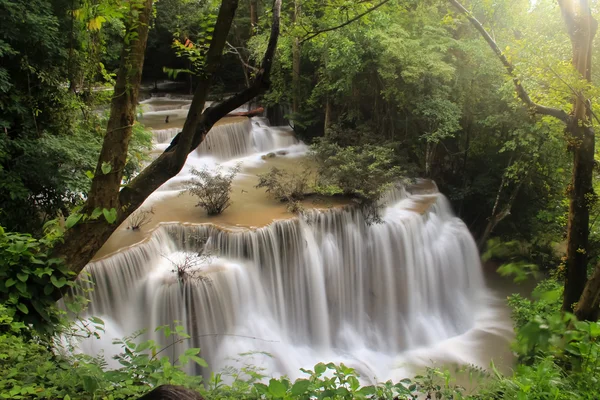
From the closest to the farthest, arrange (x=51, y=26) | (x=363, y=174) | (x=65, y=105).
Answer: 1. (x=51, y=26)
2. (x=65, y=105)
3. (x=363, y=174)

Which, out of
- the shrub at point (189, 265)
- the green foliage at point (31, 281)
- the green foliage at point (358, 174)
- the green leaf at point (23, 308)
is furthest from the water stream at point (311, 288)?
the green leaf at point (23, 308)

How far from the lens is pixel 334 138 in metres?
12.2

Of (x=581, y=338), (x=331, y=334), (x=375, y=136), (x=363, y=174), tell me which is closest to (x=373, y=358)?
(x=331, y=334)

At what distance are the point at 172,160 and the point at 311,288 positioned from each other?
18.5ft

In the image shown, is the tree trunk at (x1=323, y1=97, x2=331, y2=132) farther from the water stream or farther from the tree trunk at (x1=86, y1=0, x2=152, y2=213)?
the tree trunk at (x1=86, y1=0, x2=152, y2=213)

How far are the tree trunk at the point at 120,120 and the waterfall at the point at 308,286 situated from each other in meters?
2.81

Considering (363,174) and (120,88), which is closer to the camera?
(120,88)

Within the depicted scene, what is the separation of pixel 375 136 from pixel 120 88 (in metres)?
9.17

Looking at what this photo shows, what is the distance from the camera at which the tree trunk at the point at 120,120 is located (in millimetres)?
3748

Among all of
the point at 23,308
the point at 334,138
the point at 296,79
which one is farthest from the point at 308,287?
the point at 296,79

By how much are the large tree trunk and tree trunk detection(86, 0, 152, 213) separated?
11.8 ft

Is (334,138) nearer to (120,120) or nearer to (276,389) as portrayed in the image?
(120,120)

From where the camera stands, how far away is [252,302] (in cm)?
782

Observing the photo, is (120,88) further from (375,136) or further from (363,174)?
(375,136)
